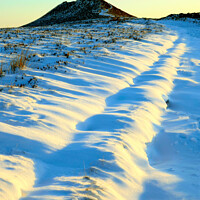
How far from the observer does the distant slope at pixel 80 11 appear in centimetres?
5972

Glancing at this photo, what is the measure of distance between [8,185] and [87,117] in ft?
6.82

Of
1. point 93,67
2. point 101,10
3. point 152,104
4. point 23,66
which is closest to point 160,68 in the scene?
point 93,67

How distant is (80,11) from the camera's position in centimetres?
6519

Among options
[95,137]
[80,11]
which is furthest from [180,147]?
[80,11]

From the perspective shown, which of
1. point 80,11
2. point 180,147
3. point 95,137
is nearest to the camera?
point 95,137

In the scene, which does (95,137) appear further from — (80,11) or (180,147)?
(80,11)

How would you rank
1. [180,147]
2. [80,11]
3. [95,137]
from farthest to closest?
1. [80,11]
2. [180,147]
3. [95,137]

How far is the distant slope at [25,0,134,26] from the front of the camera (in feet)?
196

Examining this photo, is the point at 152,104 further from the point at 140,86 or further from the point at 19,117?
the point at 19,117

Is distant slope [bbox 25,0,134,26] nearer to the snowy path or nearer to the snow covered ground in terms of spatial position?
the snow covered ground

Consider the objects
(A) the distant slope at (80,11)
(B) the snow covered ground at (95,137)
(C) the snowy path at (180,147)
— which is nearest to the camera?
(B) the snow covered ground at (95,137)

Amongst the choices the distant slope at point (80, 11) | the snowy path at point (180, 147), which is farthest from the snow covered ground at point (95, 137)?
the distant slope at point (80, 11)

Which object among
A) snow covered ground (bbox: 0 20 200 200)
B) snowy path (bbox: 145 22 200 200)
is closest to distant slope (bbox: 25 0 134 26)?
snow covered ground (bbox: 0 20 200 200)

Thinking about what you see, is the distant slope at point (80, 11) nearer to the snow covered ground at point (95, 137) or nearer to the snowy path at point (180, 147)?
the snow covered ground at point (95, 137)
